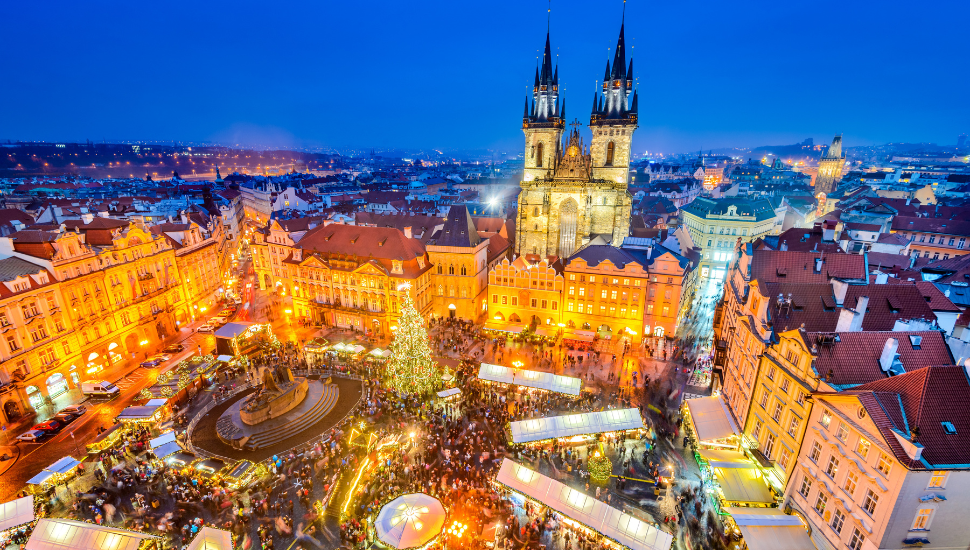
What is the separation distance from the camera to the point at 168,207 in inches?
3755

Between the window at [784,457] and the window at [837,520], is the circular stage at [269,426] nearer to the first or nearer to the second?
the window at [784,457]

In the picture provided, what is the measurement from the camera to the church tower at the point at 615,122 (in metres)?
61.7

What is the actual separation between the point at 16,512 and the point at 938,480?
160ft

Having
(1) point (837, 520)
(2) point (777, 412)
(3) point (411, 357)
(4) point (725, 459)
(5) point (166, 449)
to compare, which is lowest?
(5) point (166, 449)

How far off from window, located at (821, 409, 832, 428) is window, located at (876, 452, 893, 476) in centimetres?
322

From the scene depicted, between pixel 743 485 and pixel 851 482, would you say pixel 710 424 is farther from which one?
pixel 851 482

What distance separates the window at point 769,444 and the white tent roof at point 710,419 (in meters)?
2.37

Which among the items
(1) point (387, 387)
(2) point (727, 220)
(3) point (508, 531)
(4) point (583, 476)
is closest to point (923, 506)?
(4) point (583, 476)

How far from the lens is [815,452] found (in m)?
24.4

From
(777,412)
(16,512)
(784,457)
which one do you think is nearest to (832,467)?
(784,457)

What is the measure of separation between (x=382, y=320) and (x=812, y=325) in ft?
141

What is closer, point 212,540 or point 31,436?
point 212,540

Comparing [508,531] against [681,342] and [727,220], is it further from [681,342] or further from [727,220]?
[727,220]

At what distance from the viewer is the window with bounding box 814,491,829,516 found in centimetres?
2346
